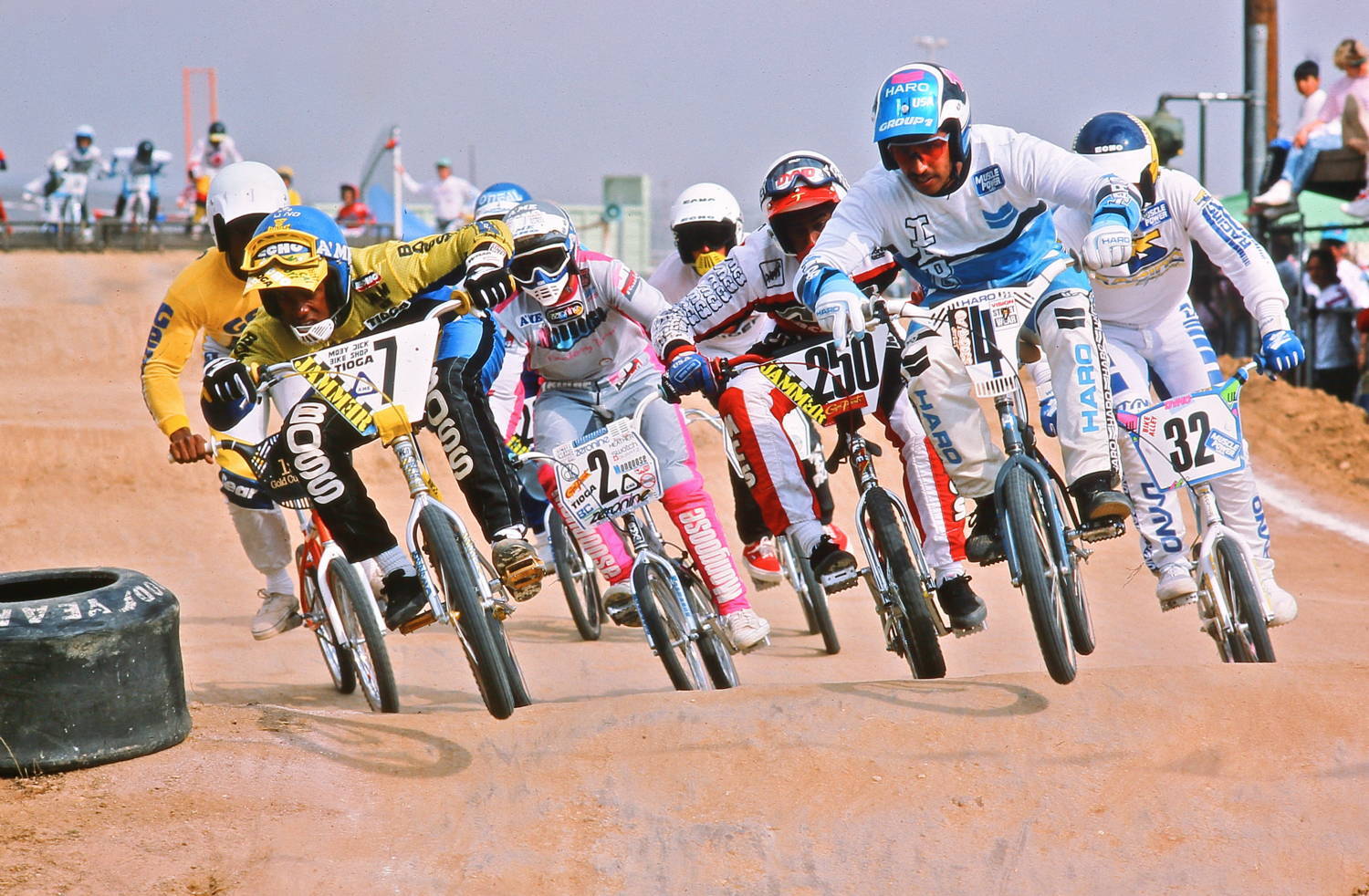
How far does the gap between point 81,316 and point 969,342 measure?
51.0ft

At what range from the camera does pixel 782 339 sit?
22.9 feet

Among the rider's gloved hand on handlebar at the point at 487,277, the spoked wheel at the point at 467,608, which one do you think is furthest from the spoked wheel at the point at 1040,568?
the rider's gloved hand on handlebar at the point at 487,277

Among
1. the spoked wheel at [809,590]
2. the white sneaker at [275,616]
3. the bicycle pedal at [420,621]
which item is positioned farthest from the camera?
the spoked wheel at [809,590]

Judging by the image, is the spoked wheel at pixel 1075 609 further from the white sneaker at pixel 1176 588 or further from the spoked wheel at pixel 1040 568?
the white sneaker at pixel 1176 588

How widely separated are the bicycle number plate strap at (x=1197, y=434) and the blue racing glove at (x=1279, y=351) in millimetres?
194

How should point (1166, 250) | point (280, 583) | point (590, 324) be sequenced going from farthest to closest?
point (280, 583)
point (590, 324)
point (1166, 250)

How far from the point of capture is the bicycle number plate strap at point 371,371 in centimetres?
561

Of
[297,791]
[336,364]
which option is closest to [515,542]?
[336,364]

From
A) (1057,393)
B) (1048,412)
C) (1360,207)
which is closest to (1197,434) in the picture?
(1048,412)

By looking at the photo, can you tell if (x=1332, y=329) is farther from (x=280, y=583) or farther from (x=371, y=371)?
(x=371, y=371)

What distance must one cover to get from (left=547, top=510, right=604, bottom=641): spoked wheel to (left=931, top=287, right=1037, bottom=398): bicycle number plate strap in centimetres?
338

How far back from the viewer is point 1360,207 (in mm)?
14188

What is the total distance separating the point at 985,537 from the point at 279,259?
2998 mm

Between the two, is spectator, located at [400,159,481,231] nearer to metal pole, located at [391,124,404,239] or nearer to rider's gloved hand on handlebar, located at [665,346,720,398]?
metal pole, located at [391,124,404,239]
